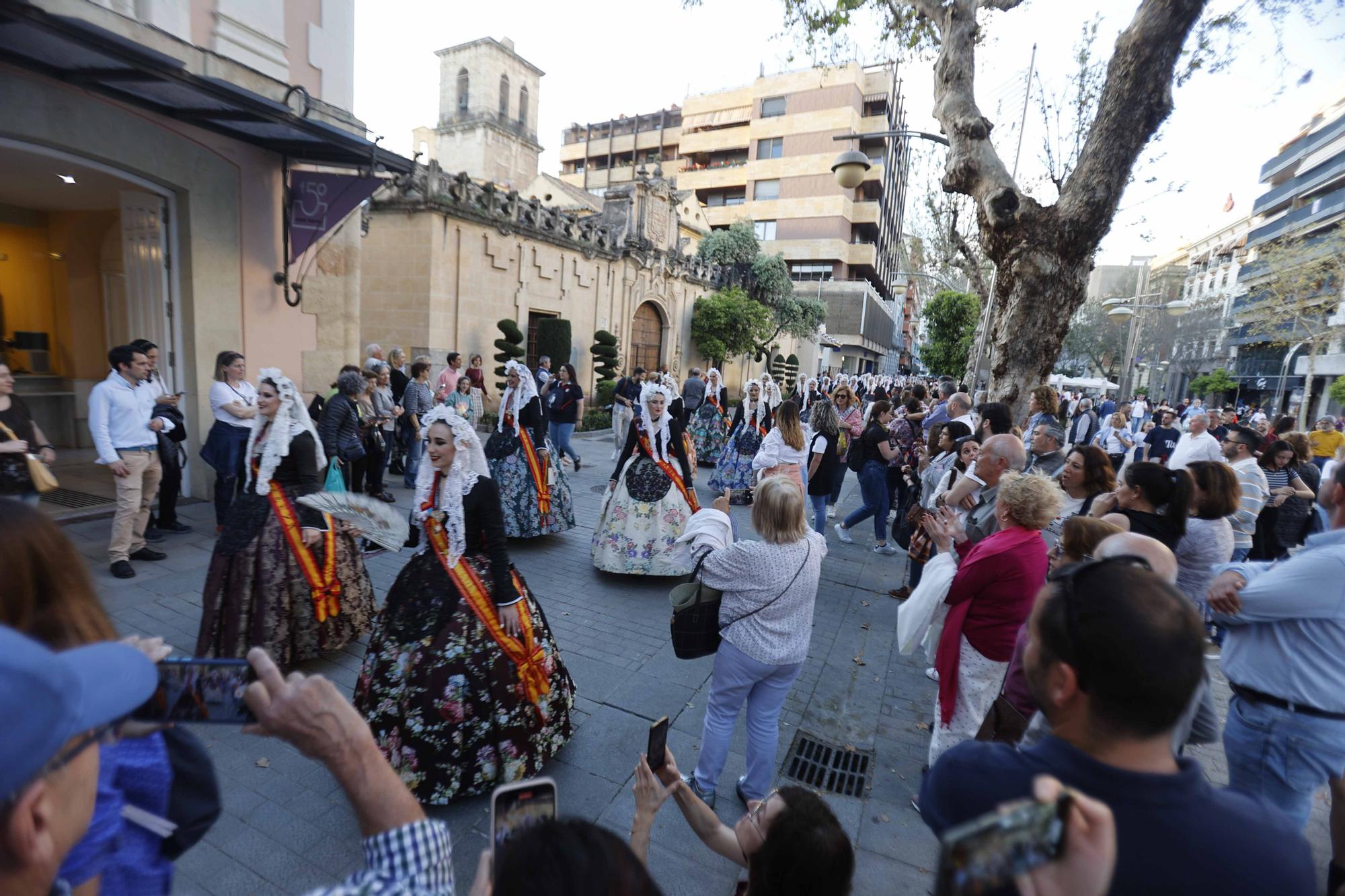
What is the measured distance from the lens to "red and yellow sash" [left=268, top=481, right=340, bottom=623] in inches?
151

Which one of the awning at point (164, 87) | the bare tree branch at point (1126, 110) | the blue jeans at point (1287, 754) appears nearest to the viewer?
the blue jeans at point (1287, 754)

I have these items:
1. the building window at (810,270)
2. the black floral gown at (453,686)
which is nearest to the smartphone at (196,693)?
the black floral gown at (453,686)

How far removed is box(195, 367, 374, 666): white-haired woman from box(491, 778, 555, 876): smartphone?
3.25 meters

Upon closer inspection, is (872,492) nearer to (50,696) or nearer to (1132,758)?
(1132,758)

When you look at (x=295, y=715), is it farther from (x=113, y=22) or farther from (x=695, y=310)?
(x=695, y=310)

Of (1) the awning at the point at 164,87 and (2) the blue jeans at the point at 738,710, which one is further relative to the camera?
(1) the awning at the point at 164,87

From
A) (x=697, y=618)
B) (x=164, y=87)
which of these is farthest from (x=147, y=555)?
(x=697, y=618)

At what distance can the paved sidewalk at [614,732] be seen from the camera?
2619 millimetres

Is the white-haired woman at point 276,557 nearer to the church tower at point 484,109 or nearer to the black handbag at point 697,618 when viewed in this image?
the black handbag at point 697,618

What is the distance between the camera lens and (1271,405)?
3588 cm

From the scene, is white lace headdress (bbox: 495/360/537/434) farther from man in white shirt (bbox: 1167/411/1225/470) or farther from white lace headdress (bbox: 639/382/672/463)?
man in white shirt (bbox: 1167/411/1225/470)

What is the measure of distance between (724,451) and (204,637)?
7403mm

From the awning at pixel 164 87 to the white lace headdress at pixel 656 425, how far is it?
4.26m

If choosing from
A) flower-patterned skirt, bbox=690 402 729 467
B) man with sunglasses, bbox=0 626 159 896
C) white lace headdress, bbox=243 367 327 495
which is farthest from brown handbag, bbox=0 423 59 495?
flower-patterned skirt, bbox=690 402 729 467
